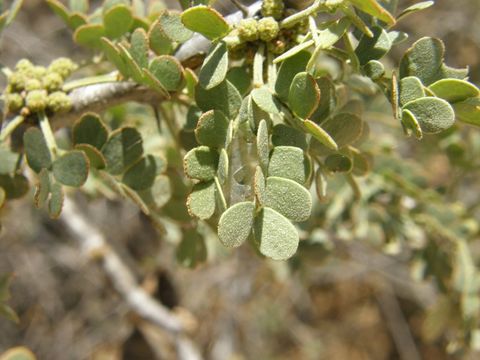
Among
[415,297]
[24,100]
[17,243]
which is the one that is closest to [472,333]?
[24,100]

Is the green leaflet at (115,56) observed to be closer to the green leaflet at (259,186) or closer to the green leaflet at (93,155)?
the green leaflet at (93,155)

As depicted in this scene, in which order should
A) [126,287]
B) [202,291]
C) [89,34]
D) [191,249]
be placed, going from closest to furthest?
1. [89,34]
2. [191,249]
3. [126,287]
4. [202,291]

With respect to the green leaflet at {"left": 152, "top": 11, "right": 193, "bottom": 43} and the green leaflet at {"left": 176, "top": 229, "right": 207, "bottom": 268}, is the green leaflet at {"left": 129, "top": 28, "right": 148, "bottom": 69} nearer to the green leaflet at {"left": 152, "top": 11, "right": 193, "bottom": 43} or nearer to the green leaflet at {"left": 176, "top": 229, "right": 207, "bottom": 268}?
the green leaflet at {"left": 152, "top": 11, "right": 193, "bottom": 43}

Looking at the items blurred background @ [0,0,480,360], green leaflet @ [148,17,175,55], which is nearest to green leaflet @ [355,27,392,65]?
green leaflet @ [148,17,175,55]

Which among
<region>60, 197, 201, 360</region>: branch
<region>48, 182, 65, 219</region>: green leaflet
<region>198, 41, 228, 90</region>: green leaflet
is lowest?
<region>60, 197, 201, 360</region>: branch

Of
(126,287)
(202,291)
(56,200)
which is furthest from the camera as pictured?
(202,291)

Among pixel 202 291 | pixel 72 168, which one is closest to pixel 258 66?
pixel 72 168

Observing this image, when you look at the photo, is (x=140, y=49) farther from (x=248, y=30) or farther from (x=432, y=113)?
(x=432, y=113)
